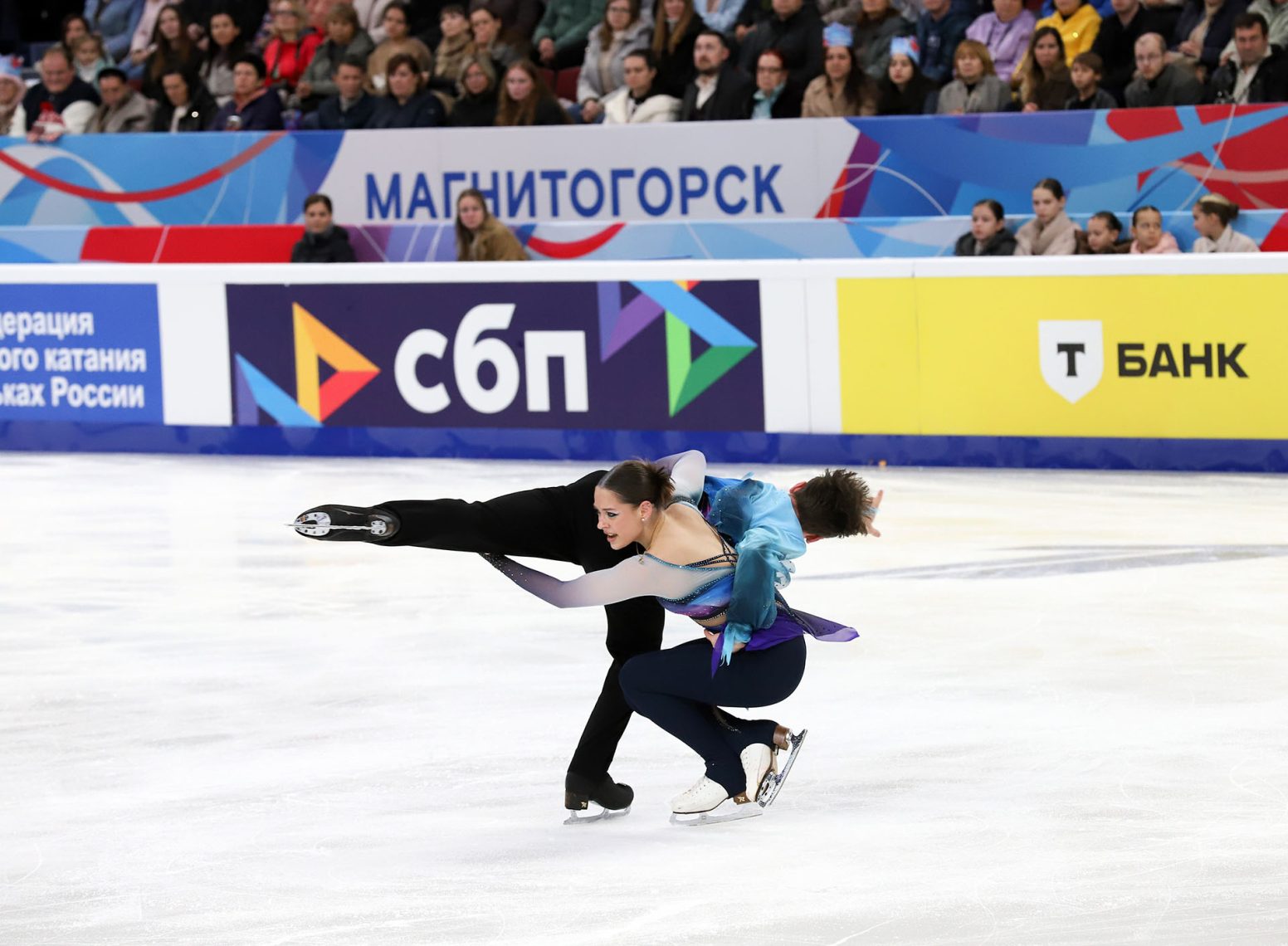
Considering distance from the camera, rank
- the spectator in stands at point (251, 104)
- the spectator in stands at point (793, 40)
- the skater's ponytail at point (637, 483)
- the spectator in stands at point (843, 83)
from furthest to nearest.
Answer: the spectator in stands at point (251, 104) < the spectator in stands at point (793, 40) < the spectator in stands at point (843, 83) < the skater's ponytail at point (637, 483)

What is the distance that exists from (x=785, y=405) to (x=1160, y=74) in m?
3.05

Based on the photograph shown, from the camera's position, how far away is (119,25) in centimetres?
1623

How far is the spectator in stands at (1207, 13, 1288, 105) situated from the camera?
10867mm

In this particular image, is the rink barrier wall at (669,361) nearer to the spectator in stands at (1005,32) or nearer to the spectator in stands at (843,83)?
the spectator in stands at (843,83)

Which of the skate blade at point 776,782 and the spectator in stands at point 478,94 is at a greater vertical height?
the spectator in stands at point 478,94

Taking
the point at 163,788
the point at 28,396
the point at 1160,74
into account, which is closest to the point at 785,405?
the point at 1160,74

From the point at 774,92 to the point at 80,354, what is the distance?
436cm

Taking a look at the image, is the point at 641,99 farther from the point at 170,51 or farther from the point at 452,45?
the point at 170,51

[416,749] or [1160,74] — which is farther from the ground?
[1160,74]

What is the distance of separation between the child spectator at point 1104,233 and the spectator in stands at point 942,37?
2.49m

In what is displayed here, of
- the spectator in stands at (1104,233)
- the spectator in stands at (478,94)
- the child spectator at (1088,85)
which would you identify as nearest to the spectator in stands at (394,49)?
the spectator in stands at (478,94)

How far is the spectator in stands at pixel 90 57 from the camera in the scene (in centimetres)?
1545

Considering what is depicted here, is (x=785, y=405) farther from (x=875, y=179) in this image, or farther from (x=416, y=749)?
(x=416, y=749)

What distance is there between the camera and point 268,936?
4031 millimetres
